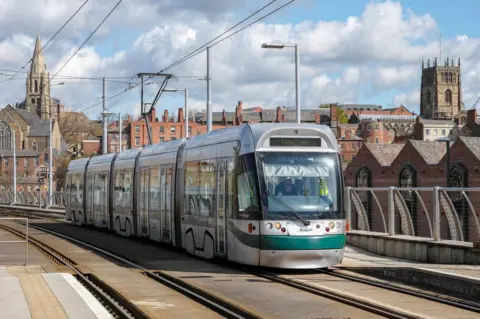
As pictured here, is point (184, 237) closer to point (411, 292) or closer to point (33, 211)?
point (411, 292)

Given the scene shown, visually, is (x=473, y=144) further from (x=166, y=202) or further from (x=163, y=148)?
(x=166, y=202)

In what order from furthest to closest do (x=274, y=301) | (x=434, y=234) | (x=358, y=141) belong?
(x=358, y=141) < (x=434, y=234) < (x=274, y=301)

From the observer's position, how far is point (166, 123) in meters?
162

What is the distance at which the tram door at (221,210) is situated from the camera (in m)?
17.9

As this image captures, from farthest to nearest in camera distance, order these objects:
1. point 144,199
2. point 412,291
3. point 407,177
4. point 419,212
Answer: point 407,177, point 144,199, point 419,212, point 412,291

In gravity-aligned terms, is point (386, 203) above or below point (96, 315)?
above

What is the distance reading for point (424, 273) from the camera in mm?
14570

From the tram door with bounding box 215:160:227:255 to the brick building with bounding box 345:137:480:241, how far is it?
4305mm

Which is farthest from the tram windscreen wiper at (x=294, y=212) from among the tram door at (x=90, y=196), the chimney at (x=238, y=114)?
the chimney at (x=238, y=114)

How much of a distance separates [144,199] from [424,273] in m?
13.0

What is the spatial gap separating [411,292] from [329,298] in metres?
1.51

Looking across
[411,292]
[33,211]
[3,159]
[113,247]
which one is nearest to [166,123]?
[3,159]

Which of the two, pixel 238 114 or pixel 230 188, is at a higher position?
pixel 238 114

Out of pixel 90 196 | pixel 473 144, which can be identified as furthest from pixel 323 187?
pixel 473 144
